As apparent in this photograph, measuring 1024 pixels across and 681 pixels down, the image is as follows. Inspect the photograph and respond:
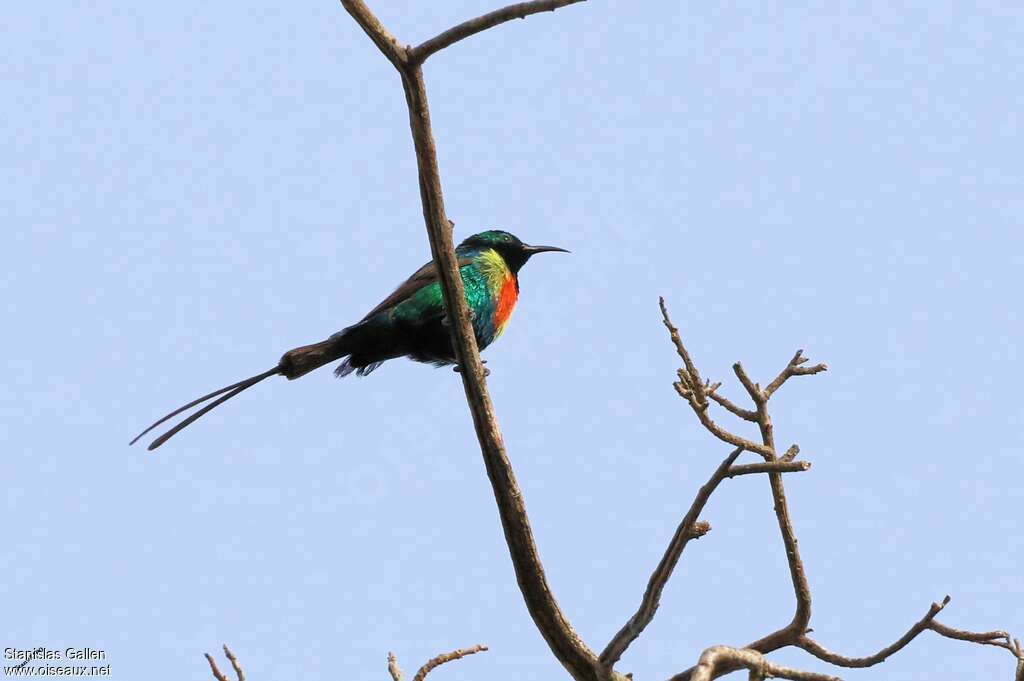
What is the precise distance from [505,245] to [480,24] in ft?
10.5

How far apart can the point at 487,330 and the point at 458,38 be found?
2720 millimetres

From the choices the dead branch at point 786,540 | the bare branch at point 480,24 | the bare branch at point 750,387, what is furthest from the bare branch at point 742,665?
the bare branch at point 480,24

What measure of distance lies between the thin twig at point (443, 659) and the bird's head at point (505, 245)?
2.86 metres

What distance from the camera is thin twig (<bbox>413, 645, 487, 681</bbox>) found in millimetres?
4113

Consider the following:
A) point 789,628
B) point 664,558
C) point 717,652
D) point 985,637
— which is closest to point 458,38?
point 664,558

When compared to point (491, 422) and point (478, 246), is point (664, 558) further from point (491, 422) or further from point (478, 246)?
point (478, 246)

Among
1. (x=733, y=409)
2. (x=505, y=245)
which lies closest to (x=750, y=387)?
(x=733, y=409)

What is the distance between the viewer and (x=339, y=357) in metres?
5.64

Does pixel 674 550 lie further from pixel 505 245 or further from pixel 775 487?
pixel 505 245

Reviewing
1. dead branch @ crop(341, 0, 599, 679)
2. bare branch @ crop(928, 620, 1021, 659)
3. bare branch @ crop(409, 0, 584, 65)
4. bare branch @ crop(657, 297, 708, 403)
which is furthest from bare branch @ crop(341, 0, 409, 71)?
bare branch @ crop(928, 620, 1021, 659)

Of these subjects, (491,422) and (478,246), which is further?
(478,246)

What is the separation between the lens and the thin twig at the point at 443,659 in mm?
4113

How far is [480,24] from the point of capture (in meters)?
3.42

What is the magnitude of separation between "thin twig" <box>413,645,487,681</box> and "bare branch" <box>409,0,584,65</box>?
2116mm
